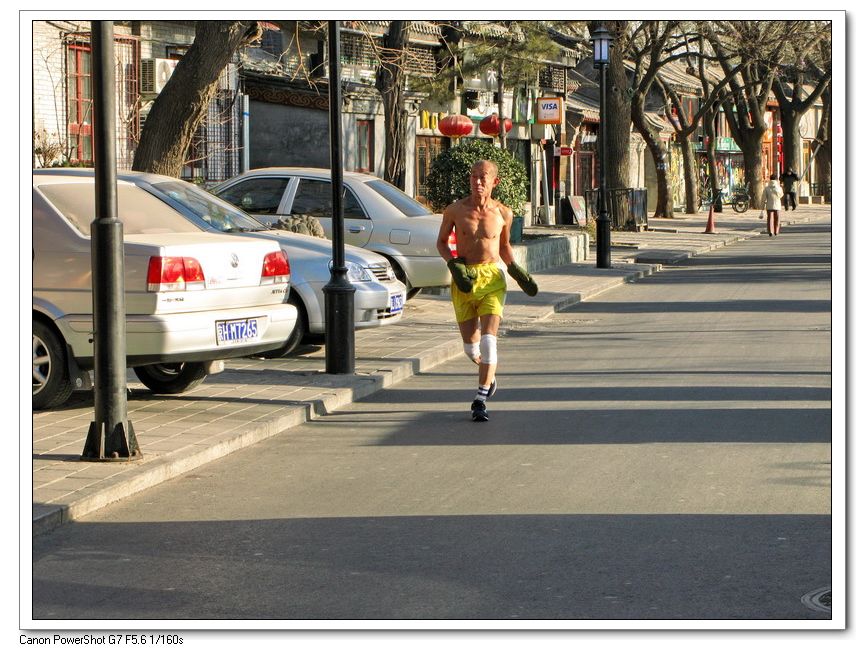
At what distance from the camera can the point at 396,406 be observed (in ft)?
37.0

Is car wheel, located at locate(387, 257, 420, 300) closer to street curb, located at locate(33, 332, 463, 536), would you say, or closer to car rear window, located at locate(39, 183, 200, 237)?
street curb, located at locate(33, 332, 463, 536)

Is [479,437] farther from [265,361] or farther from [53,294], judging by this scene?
[265,361]

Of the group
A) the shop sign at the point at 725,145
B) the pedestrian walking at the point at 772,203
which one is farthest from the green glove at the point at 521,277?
the shop sign at the point at 725,145

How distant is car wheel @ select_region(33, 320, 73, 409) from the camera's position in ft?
33.4

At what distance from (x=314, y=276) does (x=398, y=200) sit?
492cm

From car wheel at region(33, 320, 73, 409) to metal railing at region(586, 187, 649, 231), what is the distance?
2966 centimetres

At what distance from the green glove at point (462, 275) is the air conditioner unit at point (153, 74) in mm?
16182

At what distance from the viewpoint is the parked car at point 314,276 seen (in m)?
12.8

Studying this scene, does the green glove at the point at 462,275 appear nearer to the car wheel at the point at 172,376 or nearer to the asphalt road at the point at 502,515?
the asphalt road at the point at 502,515

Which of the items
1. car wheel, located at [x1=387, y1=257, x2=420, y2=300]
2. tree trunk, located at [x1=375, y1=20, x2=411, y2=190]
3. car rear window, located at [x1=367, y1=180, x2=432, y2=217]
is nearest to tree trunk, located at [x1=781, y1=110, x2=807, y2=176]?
tree trunk, located at [x1=375, y1=20, x2=411, y2=190]

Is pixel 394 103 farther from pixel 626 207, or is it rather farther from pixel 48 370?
pixel 626 207

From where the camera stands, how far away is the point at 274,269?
11.0 metres
